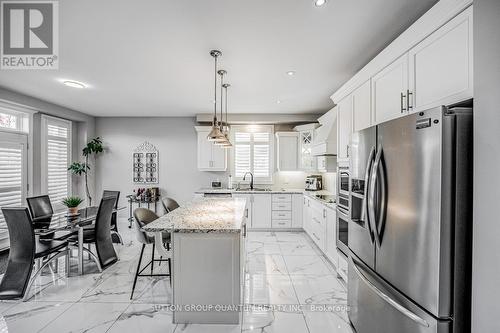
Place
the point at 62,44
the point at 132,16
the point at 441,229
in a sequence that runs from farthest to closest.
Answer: the point at 62,44
the point at 132,16
the point at 441,229

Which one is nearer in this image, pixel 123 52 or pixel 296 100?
pixel 123 52

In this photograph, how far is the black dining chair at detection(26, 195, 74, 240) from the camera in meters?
2.97

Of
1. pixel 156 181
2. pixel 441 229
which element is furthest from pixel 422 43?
pixel 156 181

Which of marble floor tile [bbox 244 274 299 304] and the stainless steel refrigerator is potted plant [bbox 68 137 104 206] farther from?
the stainless steel refrigerator

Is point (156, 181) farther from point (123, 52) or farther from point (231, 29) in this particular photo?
point (231, 29)

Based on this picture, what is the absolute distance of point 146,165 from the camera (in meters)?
5.75

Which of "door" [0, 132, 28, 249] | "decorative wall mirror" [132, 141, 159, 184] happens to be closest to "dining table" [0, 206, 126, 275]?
"door" [0, 132, 28, 249]

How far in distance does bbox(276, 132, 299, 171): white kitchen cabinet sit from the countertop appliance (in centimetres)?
45

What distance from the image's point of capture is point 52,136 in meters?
4.87

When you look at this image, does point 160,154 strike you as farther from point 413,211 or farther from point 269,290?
point 413,211

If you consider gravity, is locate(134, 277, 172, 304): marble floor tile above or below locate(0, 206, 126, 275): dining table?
below

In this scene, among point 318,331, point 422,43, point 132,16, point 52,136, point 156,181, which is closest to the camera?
point 422,43

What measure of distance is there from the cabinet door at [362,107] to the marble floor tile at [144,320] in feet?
9.02

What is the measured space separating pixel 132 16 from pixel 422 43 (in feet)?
7.41
